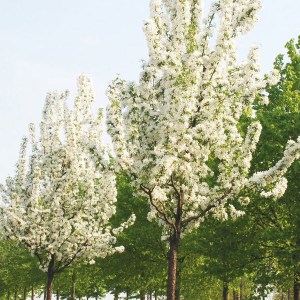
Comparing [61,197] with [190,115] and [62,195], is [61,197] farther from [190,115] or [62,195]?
[190,115]

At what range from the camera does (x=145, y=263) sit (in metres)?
26.3

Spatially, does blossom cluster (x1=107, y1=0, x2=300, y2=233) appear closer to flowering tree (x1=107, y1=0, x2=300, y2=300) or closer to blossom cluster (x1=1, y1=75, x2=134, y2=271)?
flowering tree (x1=107, y1=0, x2=300, y2=300)

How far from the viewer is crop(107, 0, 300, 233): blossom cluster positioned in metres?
10.6

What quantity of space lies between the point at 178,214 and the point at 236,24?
16.2 feet

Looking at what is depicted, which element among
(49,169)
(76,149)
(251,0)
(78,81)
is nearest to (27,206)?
(49,169)

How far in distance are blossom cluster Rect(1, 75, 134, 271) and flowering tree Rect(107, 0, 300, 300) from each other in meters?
6.58

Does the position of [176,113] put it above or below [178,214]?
above

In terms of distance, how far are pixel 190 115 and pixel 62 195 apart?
9.06 meters

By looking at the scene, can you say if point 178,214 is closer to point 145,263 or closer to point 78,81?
point 78,81

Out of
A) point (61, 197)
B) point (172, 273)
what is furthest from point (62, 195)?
point (172, 273)

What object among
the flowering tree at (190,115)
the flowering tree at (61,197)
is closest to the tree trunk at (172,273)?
the flowering tree at (190,115)

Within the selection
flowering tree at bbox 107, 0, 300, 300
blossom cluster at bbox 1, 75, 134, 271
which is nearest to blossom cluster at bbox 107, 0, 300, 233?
flowering tree at bbox 107, 0, 300, 300

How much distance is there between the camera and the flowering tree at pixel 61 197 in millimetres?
18000

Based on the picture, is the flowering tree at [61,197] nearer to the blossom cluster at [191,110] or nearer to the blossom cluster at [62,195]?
the blossom cluster at [62,195]
